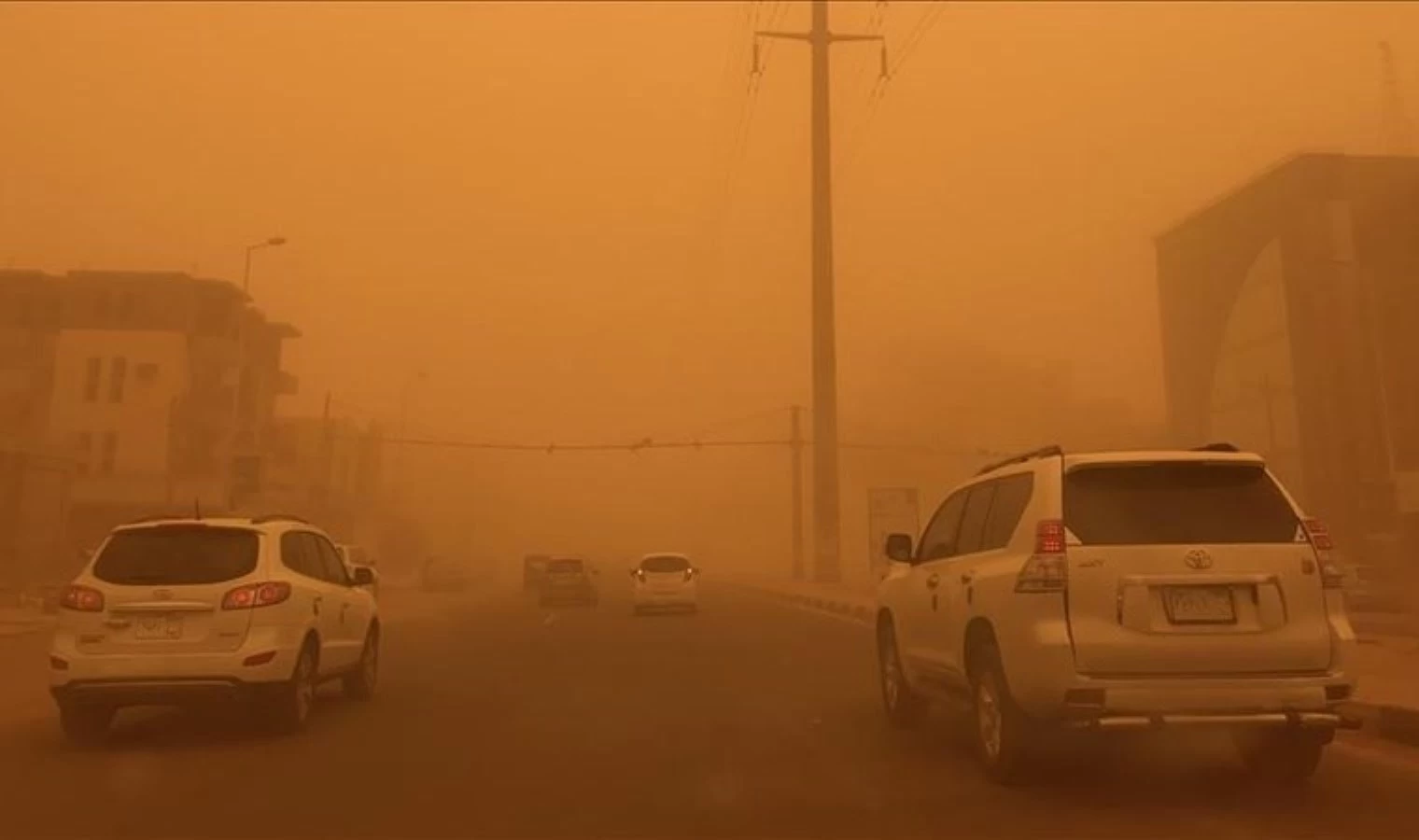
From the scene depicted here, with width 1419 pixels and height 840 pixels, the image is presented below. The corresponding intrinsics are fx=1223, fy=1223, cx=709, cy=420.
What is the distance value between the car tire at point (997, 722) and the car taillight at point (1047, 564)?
0.66 metres

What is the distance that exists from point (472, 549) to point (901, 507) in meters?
96.1

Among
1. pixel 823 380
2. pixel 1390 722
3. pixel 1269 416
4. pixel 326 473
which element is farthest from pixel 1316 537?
pixel 326 473

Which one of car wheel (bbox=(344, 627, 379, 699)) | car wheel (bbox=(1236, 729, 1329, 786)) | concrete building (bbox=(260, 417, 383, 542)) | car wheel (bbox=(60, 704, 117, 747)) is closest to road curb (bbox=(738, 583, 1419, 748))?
car wheel (bbox=(1236, 729, 1329, 786))

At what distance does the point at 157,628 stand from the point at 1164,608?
24.6ft

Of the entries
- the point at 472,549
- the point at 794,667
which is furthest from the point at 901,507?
the point at 472,549

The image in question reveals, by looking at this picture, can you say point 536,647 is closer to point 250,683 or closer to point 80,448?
point 250,683

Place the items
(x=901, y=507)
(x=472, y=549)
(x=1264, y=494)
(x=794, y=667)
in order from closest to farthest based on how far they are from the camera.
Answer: (x=1264, y=494), (x=794, y=667), (x=901, y=507), (x=472, y=549)

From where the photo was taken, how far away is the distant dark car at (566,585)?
3997cm

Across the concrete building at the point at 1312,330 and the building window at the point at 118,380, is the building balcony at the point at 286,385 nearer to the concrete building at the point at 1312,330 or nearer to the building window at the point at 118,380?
the building window at the point at 118,380

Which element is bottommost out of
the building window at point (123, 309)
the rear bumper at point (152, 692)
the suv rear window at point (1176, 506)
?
the rear bumper at point (152, 692)

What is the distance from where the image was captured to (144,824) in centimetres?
676

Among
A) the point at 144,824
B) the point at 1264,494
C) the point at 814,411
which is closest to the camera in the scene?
the point at 144,824

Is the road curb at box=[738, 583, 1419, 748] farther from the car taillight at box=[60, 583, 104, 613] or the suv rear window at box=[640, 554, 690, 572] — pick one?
the suv rear window at box=[640, 554, 690, 572]

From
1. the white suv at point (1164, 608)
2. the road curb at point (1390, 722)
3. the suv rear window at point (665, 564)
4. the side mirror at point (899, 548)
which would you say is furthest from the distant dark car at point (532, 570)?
the white suv at point (1164, 608)
